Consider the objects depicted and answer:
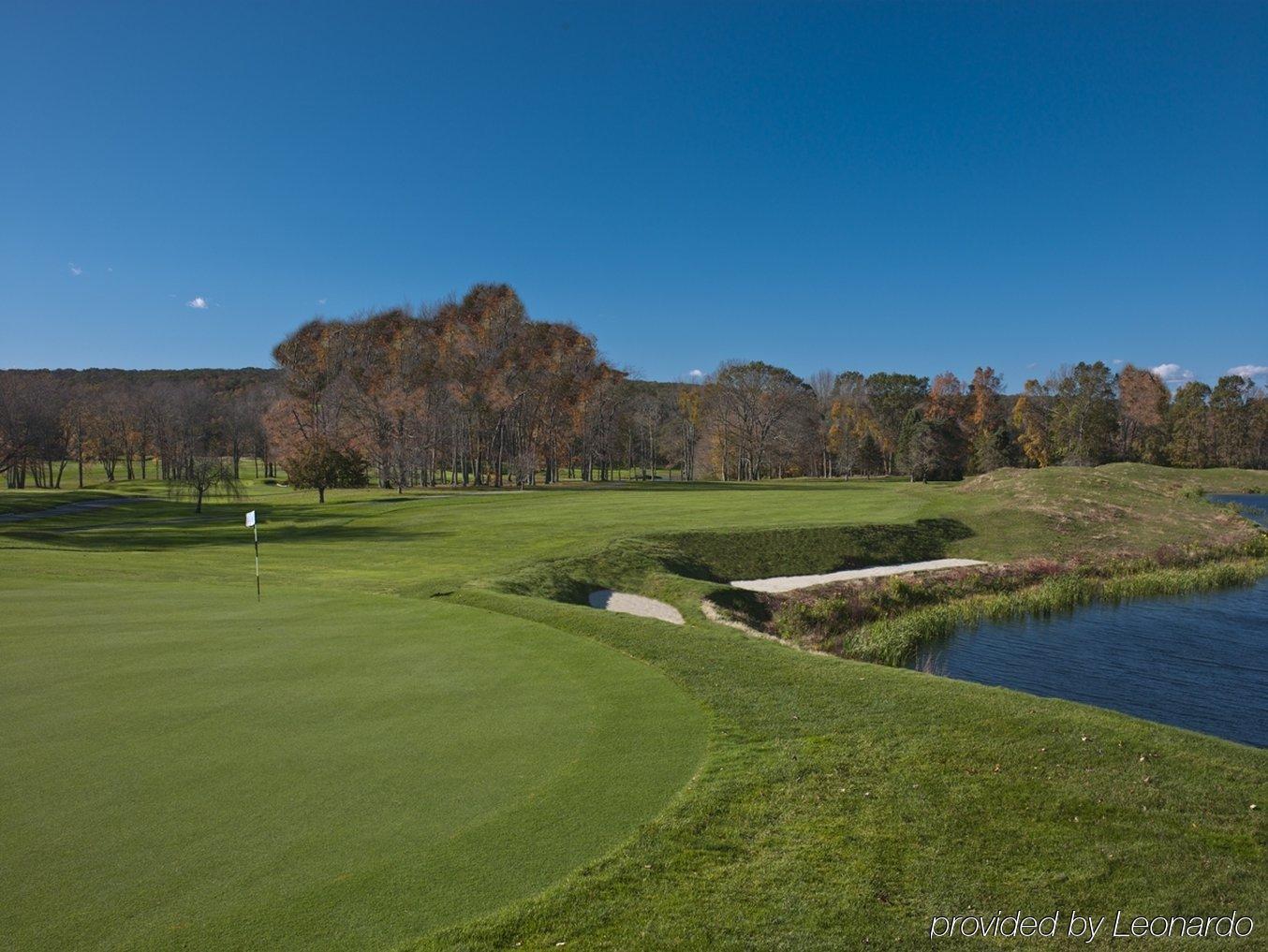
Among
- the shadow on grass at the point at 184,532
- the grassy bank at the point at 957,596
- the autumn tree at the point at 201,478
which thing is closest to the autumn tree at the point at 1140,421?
the grassy bank at the point at 957,596

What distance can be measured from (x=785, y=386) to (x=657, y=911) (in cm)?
8508

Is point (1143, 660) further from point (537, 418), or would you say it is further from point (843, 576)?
point (537, 418)

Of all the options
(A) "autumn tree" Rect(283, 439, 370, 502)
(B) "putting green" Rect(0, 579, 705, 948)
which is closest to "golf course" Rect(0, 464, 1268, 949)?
(B) "putting green" Rect(0, 579, 705, 948)

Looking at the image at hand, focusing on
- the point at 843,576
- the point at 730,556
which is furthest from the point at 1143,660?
the point at 730,556

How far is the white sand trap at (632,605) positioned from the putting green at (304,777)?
7683 mm

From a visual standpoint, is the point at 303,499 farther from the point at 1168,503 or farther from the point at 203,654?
the point at 1168,503

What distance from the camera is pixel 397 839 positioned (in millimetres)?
5445

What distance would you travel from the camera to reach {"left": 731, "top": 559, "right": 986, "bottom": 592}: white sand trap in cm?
2431

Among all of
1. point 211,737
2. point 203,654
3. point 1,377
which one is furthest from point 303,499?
point 211,737

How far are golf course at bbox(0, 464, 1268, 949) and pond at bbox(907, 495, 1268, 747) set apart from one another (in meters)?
7.64

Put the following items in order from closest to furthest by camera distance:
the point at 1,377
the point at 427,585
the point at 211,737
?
the point at 211,737
the point at 427,585
the point at 1,377

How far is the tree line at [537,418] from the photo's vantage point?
208ft

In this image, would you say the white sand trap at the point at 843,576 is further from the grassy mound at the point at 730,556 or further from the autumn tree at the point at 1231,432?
the autumn tree at the point at 1231,432

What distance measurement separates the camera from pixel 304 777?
21.1 feet
